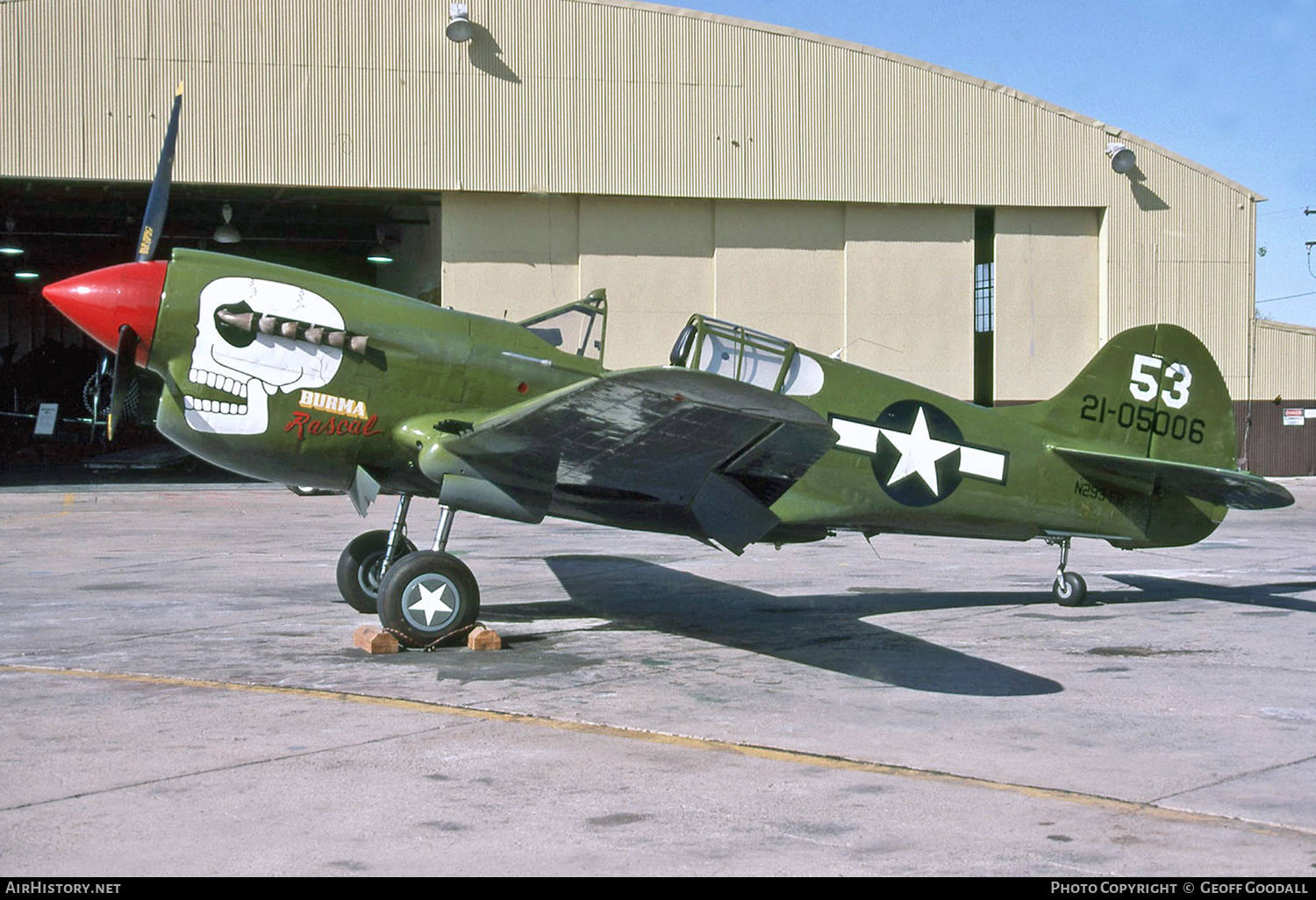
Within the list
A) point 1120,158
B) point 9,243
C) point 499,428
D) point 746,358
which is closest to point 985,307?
point 1120,158

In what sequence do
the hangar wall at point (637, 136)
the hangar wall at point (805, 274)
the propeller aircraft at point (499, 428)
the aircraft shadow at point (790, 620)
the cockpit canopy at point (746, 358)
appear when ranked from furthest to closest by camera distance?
the hangar wall at point (805, 274), the hangar wall at point (637, 136), the cockpit canopy at point (746, 358), the propeller aircraft at point (499, 428), the aircraft shadow at point (790, 620)

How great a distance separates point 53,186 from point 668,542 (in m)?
18.7

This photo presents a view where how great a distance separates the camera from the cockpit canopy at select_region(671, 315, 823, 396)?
8.41m

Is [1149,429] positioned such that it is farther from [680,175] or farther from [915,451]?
[680,175]

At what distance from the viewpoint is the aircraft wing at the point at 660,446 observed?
240 inches

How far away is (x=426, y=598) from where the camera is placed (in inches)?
311

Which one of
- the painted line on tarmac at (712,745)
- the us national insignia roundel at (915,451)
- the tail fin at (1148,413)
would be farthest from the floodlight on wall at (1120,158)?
the painted line on tarmac at (712,745)

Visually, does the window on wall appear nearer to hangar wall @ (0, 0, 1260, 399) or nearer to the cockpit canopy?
hangar wall @ (0, 0, 1260, 399)

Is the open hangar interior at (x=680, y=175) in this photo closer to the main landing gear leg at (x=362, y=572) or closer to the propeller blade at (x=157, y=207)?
the propeller blade at (x=157, y=207)

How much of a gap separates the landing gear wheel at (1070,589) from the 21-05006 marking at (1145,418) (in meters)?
1.29

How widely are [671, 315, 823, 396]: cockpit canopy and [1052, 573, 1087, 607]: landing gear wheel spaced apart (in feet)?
9.32

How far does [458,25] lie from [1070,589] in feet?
61.6

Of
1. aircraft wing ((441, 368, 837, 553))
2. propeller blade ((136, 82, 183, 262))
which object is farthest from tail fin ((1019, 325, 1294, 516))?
propeller blade ((136, 82, 183, 262))
